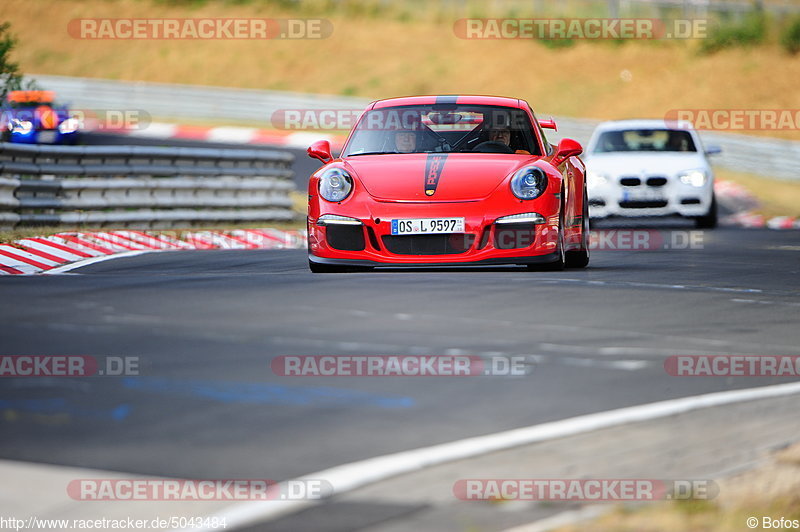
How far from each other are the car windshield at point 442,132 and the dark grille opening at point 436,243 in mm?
1235

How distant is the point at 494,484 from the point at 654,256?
9658mm

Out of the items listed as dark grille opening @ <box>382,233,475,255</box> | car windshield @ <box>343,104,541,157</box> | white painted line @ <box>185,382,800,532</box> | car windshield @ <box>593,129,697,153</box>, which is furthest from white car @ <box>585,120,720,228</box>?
white painted line @ <box>185,382,800,532</box>

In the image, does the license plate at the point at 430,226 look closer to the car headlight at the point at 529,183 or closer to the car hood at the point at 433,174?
the car hood at the point at 433,174

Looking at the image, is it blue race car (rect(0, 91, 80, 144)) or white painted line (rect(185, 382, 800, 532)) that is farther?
blue race car (rect(0, 91, 80, 144))

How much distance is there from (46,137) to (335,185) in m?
19.1

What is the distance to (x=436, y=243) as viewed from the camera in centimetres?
1000

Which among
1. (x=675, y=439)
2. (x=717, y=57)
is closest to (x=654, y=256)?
(x=675, y=439)

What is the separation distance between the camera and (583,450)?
5.30 m

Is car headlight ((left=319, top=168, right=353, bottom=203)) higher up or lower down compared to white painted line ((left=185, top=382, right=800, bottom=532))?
higher up

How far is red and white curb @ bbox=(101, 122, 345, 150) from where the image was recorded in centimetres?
3303

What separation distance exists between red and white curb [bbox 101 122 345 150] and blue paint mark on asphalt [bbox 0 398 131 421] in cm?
2601

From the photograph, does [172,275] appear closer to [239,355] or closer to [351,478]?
[239,355]

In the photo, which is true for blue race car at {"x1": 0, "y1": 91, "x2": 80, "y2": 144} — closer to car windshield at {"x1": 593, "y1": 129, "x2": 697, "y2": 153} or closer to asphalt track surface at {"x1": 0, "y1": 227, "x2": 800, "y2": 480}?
car windshield at {"x1": 593, "y1": 129, "x2": 697, "y2": 153}

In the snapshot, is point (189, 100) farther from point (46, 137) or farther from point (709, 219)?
point (709, 219)
